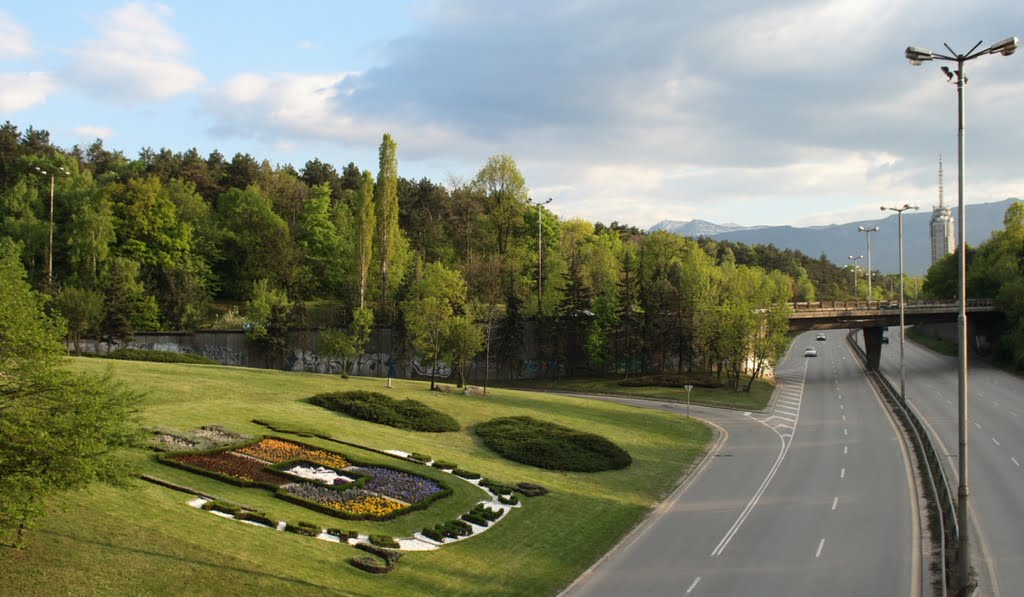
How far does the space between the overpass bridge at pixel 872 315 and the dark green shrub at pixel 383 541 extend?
70338mm

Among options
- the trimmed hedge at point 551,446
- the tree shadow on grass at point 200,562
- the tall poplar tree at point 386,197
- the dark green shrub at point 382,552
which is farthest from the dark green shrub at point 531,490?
the tall poplar tree at point 386,197

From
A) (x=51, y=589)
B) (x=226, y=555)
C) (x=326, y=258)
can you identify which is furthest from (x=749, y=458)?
(x=326, y=258)

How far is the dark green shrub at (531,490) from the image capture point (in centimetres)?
3372

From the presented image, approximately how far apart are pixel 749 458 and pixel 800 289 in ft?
473

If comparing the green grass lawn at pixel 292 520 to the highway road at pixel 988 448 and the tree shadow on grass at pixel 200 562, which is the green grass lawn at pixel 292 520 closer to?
the tree shadow on grass at pixel 200 562

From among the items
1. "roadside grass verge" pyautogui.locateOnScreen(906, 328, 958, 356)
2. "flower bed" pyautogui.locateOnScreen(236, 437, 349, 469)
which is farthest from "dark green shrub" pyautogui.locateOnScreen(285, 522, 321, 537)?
"roadside grass verge" pyautogui.locateOnScreen(906, 328, 958, 356)

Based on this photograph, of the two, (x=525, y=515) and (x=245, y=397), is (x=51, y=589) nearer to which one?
(x=525, y=515)

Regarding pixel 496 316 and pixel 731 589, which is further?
pixel 496 316

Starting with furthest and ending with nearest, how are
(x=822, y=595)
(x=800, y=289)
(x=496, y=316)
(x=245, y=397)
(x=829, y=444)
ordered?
1. (x=800, y=289)
2. (x=496, y=316)
3. (x=829, y=444)
4. (x=245, y=397)
5. (x=822, y=595)

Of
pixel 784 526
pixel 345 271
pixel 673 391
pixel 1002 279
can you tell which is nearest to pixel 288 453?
pixel 784 526

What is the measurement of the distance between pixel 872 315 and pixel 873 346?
5.61 metres

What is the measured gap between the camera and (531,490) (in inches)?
1345

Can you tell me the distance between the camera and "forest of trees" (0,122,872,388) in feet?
239

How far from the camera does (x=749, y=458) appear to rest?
45188 millimetres
